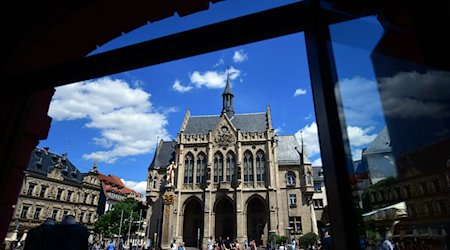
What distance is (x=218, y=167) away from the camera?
35938 mm

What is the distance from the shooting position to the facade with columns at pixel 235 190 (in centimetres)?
3328

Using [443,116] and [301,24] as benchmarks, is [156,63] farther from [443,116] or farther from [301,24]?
[443,116]

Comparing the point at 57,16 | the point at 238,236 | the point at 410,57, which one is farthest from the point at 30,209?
the point at 410,57

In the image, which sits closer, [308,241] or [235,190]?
[308,241]

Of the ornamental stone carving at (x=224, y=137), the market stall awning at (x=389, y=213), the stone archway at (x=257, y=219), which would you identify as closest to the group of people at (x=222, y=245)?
the stone archway at (x=257, y=219)

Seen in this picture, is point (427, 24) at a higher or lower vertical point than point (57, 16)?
lower

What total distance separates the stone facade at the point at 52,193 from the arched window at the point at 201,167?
13.7 metres

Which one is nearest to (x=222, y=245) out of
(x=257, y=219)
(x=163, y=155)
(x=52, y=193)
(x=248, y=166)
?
(x=257, y=219)

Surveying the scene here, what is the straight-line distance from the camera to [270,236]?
30.4 m

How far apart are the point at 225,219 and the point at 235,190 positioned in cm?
428

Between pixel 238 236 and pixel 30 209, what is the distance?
22.0 m

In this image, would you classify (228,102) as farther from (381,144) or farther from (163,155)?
(381,144)

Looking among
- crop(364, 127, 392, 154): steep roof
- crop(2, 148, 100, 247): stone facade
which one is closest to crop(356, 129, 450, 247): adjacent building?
crop(364, 127, 392, 154): steep roof

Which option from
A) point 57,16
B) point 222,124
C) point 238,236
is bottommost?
point 238,236
